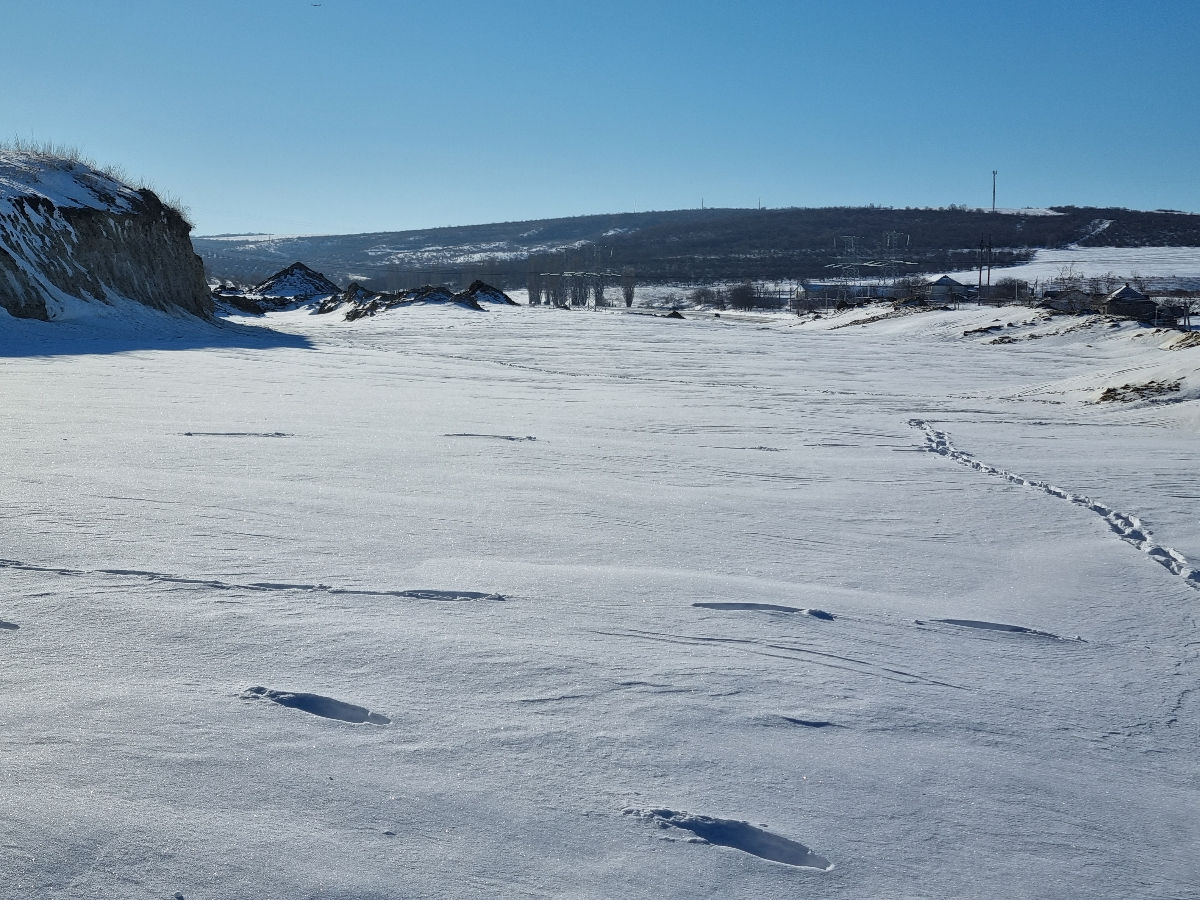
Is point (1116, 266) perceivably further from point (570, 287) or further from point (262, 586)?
point (262, 586)

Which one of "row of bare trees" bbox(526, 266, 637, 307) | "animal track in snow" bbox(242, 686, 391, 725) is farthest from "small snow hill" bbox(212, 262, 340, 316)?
"animal track in snow" bbox(242, 686, 391, 725)

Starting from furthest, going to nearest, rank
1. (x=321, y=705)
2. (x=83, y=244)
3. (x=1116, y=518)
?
(x=83, y=244), (x=1116, y=518), (x=321, y=705)

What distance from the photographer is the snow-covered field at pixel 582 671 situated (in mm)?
1792

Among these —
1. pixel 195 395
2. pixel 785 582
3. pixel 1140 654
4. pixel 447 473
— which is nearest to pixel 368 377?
pixel 195 395

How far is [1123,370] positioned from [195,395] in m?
11.5

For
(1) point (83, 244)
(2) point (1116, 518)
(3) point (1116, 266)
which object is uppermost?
(3) point (1116, 266)

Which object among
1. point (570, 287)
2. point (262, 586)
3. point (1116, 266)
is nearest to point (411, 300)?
point (262, 586)

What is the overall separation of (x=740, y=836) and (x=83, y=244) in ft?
71.4

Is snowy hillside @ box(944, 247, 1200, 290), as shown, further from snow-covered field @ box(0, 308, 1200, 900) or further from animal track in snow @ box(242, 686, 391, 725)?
animal track in snow @ box(242, 686, 391, 725)

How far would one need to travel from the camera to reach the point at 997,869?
1811 mm

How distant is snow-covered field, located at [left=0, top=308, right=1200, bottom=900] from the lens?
5.88ft

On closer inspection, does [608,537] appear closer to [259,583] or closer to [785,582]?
[785,582]

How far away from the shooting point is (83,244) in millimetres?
19781

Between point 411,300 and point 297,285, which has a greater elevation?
point 297,285
